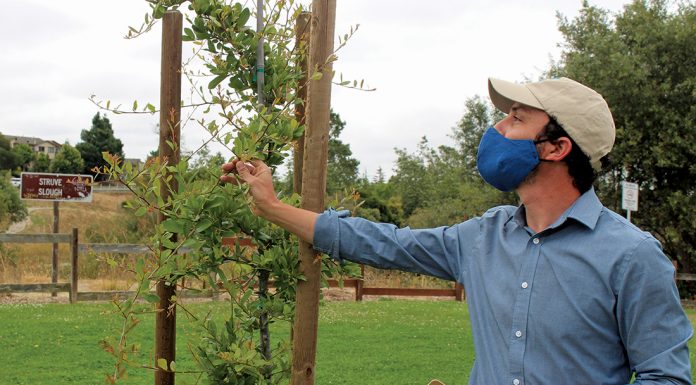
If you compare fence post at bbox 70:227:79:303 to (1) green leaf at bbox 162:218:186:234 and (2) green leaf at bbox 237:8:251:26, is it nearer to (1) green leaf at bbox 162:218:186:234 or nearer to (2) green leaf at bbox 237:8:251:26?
(2) green leaf at bbox 237:8:251:26

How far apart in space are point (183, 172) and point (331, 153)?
2464 cm

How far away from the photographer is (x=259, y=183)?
2.54 m

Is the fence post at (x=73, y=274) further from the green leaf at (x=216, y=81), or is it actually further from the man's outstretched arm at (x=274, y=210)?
the man's outstretched arm at (x=274, y=210)

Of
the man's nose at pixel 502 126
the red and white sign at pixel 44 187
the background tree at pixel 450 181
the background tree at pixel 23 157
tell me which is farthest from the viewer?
the background tree at pixel 23 157

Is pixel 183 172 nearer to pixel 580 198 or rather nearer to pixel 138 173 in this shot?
pixel 138 173

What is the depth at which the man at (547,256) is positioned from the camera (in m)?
1.91

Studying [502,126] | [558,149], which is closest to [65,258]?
[502,126]

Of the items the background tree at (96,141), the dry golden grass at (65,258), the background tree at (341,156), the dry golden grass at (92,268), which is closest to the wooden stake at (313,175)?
the dry golden grass at (65,258)

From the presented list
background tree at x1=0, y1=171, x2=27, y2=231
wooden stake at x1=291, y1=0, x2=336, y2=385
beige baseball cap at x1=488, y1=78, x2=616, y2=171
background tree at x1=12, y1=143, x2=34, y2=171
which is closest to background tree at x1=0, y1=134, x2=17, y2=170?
background tree at x1=12, y1=143, x2=34, y2=171

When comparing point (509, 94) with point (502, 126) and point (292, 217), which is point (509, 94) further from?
point (292, 217)

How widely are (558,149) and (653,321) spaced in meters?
0.55

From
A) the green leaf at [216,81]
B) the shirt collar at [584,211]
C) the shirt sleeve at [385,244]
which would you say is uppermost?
the green leaf at [216,81]

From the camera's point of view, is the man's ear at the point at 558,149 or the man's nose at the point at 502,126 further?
the man's nose at the point at 502,126

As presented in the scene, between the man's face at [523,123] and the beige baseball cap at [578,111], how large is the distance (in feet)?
0.13
